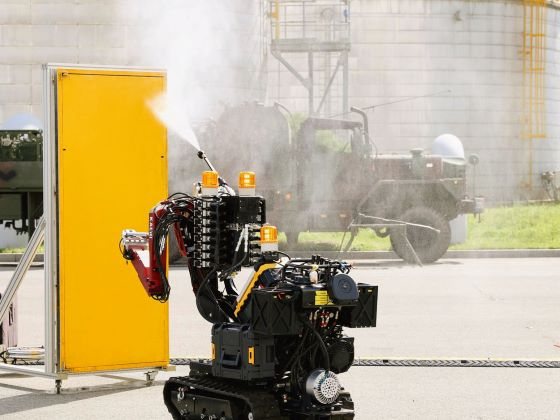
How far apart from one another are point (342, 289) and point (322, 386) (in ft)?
1.71

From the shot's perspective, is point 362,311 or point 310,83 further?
point 310,83

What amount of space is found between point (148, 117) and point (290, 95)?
2692 cm

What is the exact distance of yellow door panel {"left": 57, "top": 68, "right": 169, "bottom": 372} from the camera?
8078 millimetres

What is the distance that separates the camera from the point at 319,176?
2119 cm

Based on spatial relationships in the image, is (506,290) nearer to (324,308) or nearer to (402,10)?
(324,308)

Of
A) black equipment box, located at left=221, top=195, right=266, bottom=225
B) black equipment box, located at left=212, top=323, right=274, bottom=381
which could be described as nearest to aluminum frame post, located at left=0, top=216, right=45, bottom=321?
black equipment box, located at left=221, top=195, right=266, bottom=225

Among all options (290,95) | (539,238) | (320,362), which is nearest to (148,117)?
(320,362)

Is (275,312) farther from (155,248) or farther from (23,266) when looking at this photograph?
(23,266)

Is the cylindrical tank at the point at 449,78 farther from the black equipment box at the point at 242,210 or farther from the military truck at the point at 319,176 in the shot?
the black equipment box at the point at 242,210

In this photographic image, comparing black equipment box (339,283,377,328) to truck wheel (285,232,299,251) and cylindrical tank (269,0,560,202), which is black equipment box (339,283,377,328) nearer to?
truck wheel (285,232,299,251)

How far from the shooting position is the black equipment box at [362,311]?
6363 millimetres

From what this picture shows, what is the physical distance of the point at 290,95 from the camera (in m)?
35.1

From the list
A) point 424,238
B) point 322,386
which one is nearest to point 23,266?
point 322,386

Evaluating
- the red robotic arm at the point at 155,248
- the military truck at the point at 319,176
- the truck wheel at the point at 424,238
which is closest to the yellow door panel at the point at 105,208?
the red robotic arm at the point at 155,248
